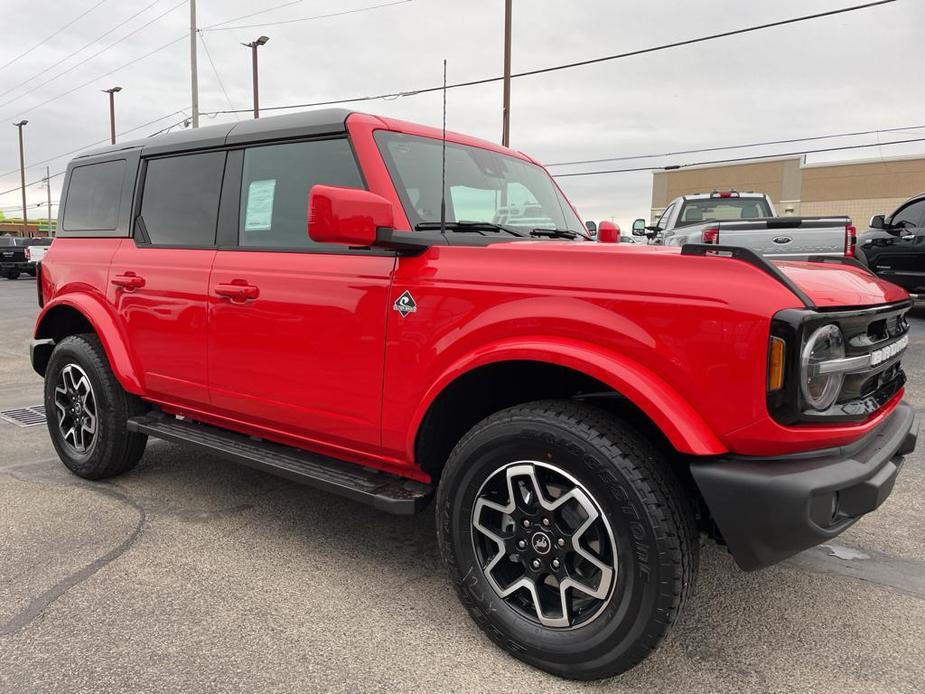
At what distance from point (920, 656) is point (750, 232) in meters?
5.70

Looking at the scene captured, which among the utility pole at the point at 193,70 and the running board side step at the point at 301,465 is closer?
the running board side step at the point at 301,465

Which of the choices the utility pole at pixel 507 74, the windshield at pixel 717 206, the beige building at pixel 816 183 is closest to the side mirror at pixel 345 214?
the windshield at pixel 717 206

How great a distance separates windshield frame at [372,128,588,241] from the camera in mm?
2818

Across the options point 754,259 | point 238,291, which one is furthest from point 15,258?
point 754,259

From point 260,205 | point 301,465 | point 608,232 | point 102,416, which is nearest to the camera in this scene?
point 301,465

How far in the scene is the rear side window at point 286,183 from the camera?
9.79 feet

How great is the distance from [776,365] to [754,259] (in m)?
0.31

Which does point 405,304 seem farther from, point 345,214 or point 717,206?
point 717,206

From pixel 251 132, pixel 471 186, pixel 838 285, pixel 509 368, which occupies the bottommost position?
pixel 509 368

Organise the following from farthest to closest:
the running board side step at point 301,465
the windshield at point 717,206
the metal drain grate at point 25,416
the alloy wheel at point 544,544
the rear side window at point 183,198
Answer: the windshield at point 717,206 → the metal drain grate at point 25,416 → the rear side window at point 183,198 → the running board side step at point 301,465 → the alloy wheel at point 544,544

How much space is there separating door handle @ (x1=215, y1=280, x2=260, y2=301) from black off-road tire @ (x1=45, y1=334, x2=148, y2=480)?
119 cm

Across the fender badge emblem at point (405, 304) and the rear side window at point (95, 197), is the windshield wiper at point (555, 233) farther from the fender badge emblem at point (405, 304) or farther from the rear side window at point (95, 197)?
the rear side window at point (95, 197)

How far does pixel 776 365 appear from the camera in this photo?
1.90 meters

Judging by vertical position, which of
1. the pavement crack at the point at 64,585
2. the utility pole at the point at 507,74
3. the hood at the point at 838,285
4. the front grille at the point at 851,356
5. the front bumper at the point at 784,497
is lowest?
the pavement crack at the point at 64,585
